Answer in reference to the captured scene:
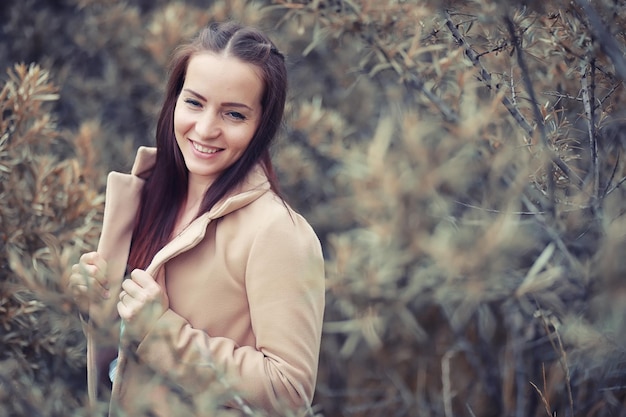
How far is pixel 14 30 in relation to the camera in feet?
9.62

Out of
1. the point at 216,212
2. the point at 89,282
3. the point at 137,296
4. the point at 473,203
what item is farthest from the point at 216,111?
the point at 473,203

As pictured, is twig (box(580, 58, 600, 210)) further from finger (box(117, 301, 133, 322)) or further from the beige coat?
finger (box(117, 301, 133, 322))

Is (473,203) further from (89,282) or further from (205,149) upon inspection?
(89,282)

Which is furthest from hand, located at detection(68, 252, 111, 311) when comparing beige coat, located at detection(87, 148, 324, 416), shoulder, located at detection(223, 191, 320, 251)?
shoulder, located at detection(223, 191, 320, 251)

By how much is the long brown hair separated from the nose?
10 cm

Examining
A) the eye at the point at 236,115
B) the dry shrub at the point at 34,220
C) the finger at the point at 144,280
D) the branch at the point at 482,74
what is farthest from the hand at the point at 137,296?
the branch at the point at 482,74

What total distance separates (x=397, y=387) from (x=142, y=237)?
1.48 metres

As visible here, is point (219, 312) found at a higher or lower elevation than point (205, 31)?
lower

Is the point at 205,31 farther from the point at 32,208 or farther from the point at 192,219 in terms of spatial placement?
the point at 32,208

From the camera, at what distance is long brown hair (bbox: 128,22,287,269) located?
5.15 feet

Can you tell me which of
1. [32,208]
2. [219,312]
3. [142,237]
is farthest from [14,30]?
[219,312]

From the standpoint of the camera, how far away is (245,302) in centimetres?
149

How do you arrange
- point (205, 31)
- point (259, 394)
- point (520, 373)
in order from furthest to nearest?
point (520, 373), point (205, 31), point (259, 394)

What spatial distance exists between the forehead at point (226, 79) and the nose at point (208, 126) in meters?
0.04
